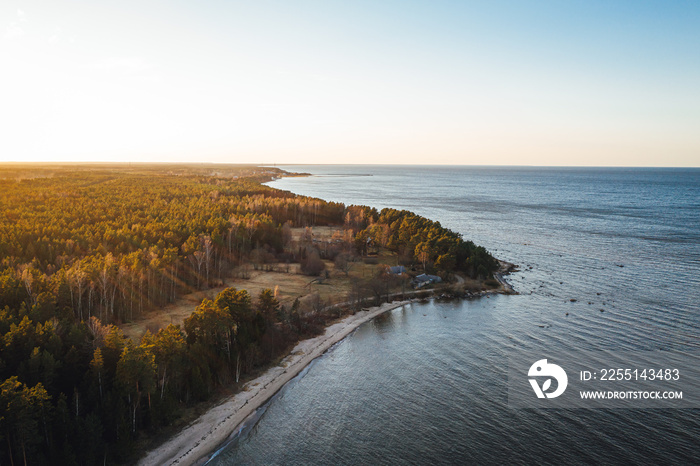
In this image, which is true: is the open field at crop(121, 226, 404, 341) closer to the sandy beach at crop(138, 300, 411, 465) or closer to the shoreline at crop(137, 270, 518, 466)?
the shoreline at crop(137, 270, 518, 466)

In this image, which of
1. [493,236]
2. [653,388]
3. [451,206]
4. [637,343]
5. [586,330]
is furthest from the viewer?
[451,206]

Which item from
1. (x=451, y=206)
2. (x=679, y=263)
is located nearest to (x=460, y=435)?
(x=679, y=263)

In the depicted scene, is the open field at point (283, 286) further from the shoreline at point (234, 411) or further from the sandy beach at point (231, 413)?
the sandy beach at point (231, 413)

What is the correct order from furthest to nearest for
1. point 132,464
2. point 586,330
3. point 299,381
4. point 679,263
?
point 679,263, point 586,330, point 299,381, point 132,464

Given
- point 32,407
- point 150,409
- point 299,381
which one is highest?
point 32,407

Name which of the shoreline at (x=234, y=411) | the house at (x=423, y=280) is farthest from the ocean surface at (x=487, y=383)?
the house at (x=423, y=280)

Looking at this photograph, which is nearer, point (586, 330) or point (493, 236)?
point (586, 330)

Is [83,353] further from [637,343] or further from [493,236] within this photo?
[493,236]

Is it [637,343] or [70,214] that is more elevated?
[70,214]
